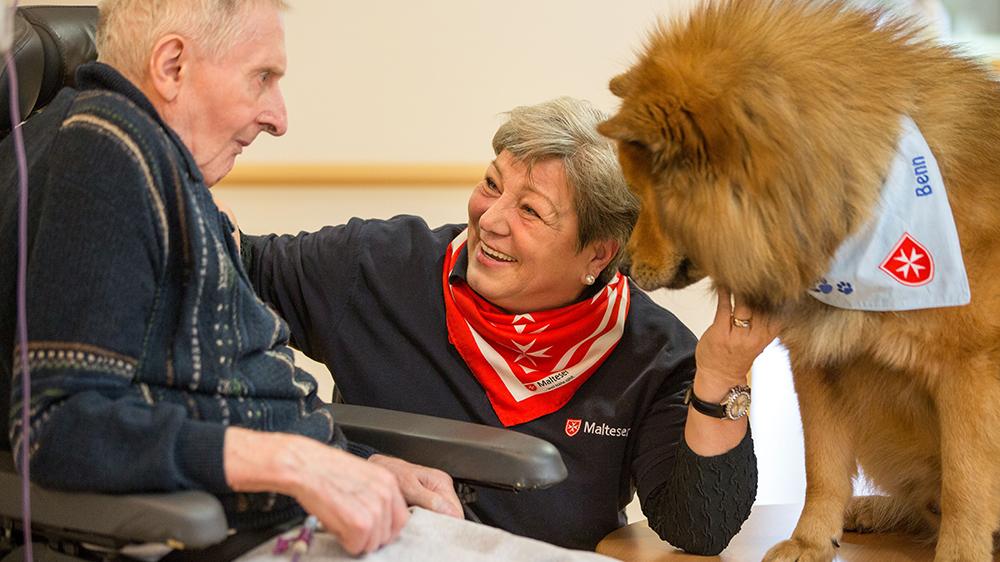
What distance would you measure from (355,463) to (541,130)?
2.74ft

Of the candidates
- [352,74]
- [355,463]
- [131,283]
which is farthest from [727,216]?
[352,74]

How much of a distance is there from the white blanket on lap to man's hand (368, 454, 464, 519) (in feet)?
0.59

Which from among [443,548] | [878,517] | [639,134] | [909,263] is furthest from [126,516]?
[878,517]

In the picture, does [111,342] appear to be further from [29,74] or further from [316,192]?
[316,192]

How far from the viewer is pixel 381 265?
1933 millimetres

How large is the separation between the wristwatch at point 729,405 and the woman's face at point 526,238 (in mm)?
358

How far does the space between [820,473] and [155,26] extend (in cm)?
116

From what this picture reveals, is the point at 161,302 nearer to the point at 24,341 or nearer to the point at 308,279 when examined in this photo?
the point at 24,341

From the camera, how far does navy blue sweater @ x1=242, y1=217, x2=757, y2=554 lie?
5.93 ft

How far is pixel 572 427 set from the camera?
1.83m

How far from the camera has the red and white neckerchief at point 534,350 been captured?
1.84 m

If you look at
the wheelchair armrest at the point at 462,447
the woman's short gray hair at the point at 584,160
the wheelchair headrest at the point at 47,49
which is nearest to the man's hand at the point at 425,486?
the wheelchair armrest at the point at 462,447

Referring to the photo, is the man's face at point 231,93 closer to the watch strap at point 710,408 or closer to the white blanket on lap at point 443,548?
the white blanket on lap at point 443,548

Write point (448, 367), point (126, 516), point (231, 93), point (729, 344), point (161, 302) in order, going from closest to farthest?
point (126, 516) < point (161, 302) < point (231, 93) < point (729, 344) < point (448, 367)
